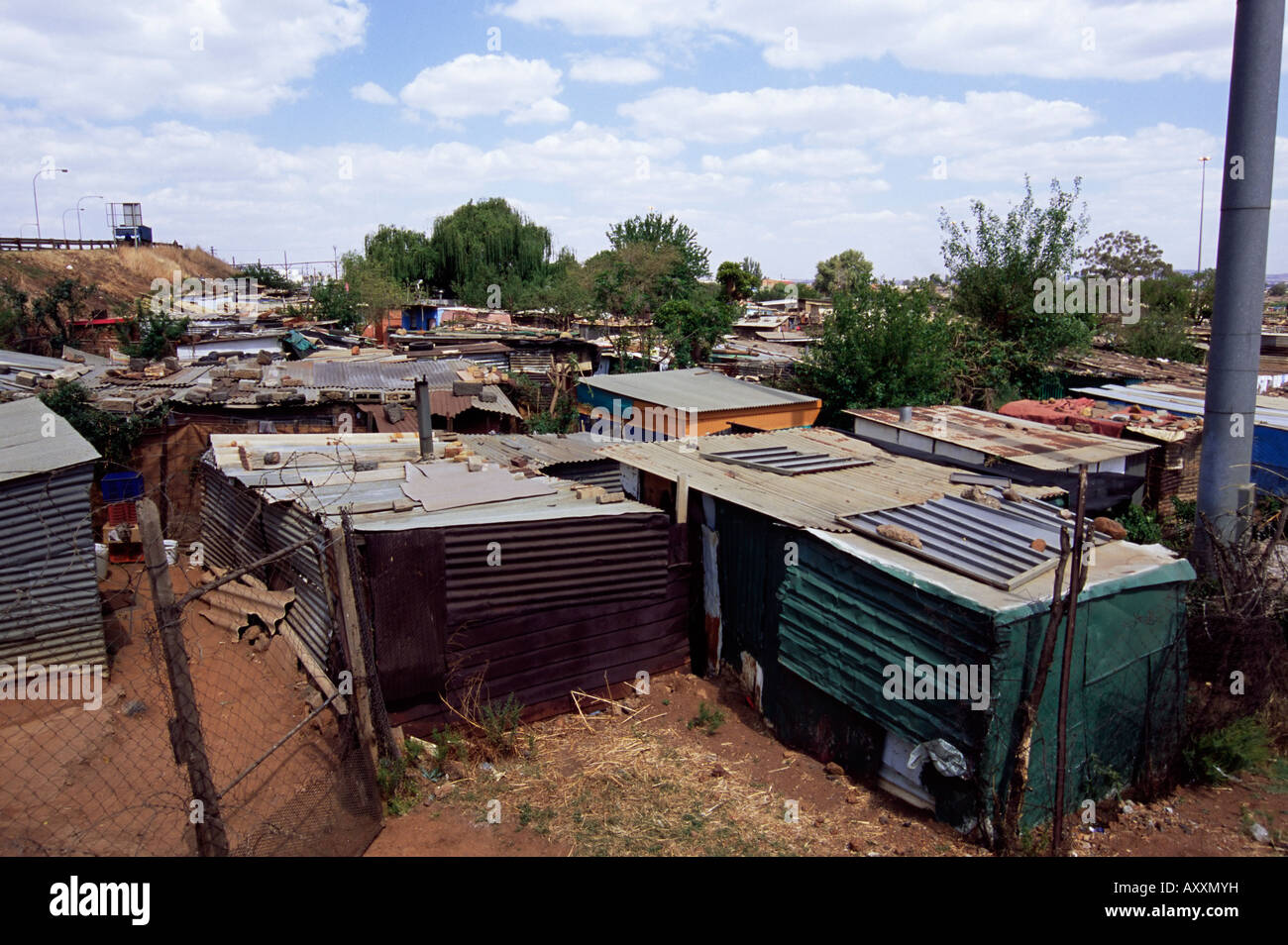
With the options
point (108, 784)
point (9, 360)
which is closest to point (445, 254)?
point (9, 360)

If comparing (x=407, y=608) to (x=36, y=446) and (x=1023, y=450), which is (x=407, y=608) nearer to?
(x=36, y=446)

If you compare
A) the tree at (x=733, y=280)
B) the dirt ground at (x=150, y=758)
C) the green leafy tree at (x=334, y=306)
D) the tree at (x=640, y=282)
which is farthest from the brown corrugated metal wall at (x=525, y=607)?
the tree at (x=733, y=280)

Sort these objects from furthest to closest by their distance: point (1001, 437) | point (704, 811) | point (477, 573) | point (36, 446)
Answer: point (1001, 437)
point (36, 446)
point (477, 573)
point (704, 811)

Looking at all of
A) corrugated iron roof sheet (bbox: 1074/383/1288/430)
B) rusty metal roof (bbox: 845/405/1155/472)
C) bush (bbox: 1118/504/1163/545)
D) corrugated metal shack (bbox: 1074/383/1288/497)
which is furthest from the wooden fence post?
corrugated iron roof sheet (bbox: 1074/383/1288/430)

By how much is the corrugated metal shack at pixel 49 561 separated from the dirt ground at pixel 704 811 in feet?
15.1

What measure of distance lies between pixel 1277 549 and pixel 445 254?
49.0 meters

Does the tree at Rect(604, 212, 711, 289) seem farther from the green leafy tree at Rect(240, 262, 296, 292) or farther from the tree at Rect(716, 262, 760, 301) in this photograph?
the green leafy tree at Rect(240, 262, 296, 292)

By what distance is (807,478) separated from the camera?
9.15 meters

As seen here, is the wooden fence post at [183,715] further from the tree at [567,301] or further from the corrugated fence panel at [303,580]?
the tree at [567,301]

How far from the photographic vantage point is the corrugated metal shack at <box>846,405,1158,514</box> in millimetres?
10820

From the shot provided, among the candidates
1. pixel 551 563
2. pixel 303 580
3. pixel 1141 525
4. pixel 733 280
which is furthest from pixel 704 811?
pixel 733 280

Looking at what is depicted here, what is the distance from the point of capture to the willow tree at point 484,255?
49531mm

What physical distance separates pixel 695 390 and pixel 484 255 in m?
37.3

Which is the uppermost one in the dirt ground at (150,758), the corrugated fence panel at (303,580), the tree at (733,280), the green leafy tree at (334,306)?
the tree at (733,280)
